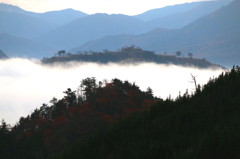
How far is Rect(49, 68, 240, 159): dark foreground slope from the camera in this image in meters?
23.0

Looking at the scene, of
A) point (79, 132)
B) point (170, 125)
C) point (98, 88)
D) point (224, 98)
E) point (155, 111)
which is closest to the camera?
point (170, 125)

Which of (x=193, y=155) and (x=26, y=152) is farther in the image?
(x=26, y=152)

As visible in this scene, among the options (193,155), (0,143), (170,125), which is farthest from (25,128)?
(193,155)

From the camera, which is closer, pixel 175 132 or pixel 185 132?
pixel 185 132

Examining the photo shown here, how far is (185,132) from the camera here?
103 ft

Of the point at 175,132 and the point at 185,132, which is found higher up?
the point at 185,132

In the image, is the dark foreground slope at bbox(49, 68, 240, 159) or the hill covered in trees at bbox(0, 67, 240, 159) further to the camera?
the hill covered in trees at bbox(0, 67, 240, 159)

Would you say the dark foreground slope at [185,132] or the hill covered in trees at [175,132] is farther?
the hill covered in trees at [175,132]

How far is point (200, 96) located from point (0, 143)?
248ft

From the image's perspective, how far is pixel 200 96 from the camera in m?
43.0

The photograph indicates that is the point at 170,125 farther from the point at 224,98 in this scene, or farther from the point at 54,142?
the point at 54,142

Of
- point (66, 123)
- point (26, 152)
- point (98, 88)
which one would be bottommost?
point (26, 152)

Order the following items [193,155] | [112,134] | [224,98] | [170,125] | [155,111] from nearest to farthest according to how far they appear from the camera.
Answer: [193,155]
[170,125]
[224,98]
[112,134]
[155,111]

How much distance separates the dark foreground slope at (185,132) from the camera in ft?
75.4
